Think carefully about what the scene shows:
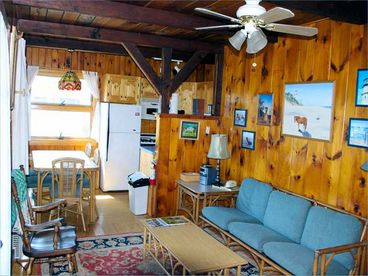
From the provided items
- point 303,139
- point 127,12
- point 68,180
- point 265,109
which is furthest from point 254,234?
point 127,12

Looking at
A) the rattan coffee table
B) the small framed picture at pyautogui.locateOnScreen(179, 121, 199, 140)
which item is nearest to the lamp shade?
the small framed picture at pyautogui.locateOnScreen(179, 121, 199, 140)

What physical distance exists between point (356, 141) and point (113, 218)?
3.42m

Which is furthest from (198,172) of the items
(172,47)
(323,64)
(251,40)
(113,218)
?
(251,40)

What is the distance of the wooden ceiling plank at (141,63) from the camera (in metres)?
4.85

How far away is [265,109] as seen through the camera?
439cm

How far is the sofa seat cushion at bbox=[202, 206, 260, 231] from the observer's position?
12.9 ft

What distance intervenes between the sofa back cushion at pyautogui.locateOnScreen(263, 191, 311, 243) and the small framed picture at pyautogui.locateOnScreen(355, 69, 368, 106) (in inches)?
42.8

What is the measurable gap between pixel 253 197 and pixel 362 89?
1731 millimetres

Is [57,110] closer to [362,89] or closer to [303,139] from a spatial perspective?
[303,139]

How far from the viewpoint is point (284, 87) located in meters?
4.09

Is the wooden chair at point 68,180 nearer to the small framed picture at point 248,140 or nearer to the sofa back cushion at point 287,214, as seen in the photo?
the small framed picture at point 248,140

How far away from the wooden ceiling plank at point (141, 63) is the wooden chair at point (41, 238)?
88.5 inches

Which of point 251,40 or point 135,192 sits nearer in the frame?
point 251,40

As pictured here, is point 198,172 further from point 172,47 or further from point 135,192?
point 172,47
